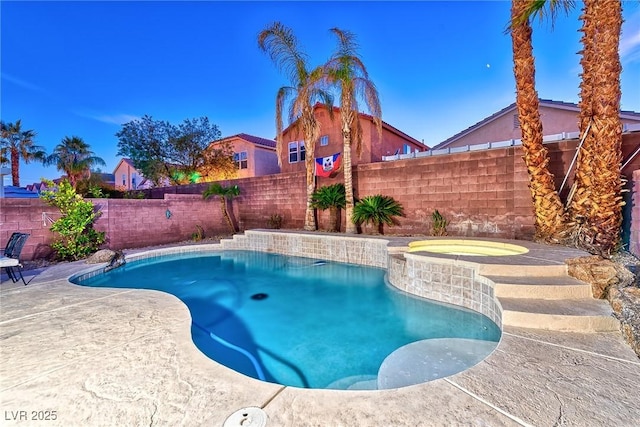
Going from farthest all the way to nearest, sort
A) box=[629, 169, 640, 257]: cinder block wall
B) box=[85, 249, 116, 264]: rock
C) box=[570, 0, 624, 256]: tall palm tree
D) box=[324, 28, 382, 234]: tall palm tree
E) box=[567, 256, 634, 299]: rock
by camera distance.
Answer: box=[324, 28, 382, 234]: tall palm tree → box=[85, 249, 116, 264]: rock → box=[629, 169, 640, 257]: cinder block wall → box=[570, 0, 624, 256]: tall palm tree → box=[567, 256, 634, 299]: rock

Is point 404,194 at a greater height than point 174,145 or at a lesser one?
lesser

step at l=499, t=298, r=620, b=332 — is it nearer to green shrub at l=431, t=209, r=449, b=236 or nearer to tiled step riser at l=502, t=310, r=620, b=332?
tiled step riser at l=502, t=310, r=620, b=332

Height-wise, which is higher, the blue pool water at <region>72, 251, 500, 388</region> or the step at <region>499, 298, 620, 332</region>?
the step at <region>499, 298, 620, 332</region>

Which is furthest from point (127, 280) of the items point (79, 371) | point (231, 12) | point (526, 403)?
point (231, 12)

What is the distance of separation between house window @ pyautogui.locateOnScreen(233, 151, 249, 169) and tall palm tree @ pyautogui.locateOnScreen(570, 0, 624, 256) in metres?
16.2

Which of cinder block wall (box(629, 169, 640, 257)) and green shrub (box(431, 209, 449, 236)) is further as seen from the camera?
green shrub (box(431, 209, 449, 236))

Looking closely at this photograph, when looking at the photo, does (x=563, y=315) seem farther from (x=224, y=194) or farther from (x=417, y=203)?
(x=224, y=194)

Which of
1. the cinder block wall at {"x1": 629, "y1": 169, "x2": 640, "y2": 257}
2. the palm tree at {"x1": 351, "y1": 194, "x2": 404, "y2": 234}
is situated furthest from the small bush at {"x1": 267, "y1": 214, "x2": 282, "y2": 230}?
the cinder block wall at {"x1": 629, "y1": 169, "x2": 640, "y2": 257}

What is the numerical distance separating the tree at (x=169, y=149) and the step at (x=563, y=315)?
1714 centimetres

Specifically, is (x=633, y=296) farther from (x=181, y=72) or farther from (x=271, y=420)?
(x=181, y=72)

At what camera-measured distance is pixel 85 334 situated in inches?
104

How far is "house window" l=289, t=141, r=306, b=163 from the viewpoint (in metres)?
15.3

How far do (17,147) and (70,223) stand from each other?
71.8 feet

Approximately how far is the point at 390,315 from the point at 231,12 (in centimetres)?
1277
